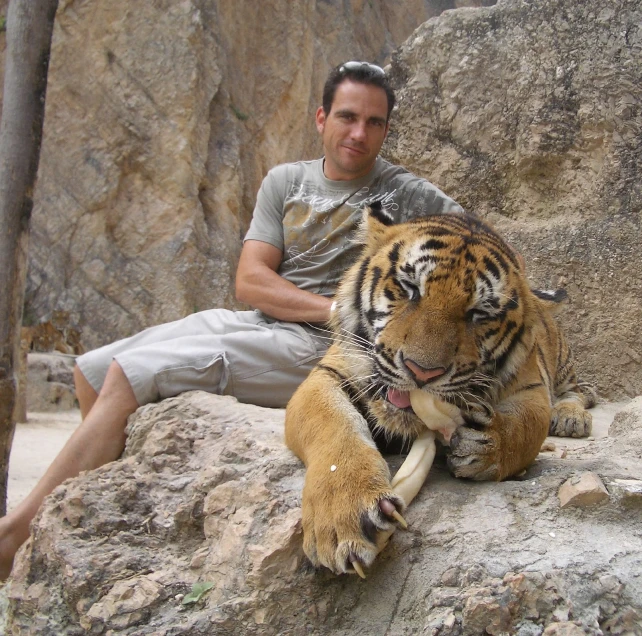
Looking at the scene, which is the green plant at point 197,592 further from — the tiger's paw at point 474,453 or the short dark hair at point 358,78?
the short dark hair at point 358,78

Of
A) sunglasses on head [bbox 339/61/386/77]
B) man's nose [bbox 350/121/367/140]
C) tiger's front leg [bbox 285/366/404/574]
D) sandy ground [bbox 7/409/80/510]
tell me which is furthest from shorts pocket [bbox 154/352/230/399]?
sandy ground [bbox 7/409/80/510]

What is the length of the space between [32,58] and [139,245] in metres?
7.97

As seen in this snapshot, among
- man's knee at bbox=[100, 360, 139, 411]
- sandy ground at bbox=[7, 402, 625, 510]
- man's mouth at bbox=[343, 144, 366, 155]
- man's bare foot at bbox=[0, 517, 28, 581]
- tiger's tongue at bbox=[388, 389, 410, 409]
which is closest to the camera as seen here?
tiger's tongue at bbox=[388, 389, 410, 409]

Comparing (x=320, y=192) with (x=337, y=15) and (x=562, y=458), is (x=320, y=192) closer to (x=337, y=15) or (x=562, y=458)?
(x=562, y=458)

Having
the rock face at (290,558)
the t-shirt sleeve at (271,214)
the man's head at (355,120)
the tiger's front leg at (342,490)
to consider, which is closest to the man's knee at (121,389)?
the rock face at (290,558)

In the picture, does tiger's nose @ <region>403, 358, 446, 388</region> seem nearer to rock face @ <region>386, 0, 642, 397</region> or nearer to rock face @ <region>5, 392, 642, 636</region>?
rock face @ <region>5, 392, 642, 636</region>

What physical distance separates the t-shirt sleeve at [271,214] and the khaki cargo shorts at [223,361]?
376 millimetres

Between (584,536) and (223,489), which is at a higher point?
(584,536)

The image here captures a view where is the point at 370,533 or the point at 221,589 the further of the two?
the point at 221,589

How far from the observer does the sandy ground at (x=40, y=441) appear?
3469 millimetres

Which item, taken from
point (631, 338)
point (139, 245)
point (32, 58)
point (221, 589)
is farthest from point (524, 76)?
point (139, 245)

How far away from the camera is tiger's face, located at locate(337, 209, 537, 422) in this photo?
5.66 ft

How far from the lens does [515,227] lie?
4258mm

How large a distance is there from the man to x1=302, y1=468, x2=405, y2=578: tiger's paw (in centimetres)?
133
